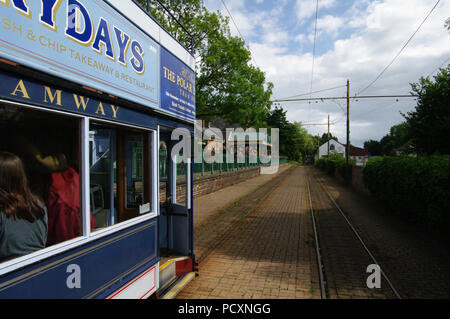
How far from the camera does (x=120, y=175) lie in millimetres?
3766

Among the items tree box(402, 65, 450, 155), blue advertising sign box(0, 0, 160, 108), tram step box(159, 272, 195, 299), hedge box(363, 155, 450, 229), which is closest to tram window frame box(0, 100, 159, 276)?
blue advertising sign box(0, 0, 160, 108)

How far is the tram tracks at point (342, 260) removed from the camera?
426cm

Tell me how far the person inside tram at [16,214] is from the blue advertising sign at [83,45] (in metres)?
0.75

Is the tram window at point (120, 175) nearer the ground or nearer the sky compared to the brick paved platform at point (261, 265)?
nearer the sky

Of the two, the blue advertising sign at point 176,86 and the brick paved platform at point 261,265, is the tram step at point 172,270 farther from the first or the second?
the blue advertising sign at point 176,86

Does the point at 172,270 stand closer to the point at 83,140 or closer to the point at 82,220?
the point at 82,220

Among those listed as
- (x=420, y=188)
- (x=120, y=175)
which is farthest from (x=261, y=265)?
(x=420, y=188)

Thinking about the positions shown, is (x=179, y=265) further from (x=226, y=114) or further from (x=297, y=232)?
(x=226, y=114)

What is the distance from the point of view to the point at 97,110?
2512 millimetres

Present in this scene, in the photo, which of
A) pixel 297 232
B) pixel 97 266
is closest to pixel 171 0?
pixel 297 232

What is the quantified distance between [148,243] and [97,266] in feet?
2.95

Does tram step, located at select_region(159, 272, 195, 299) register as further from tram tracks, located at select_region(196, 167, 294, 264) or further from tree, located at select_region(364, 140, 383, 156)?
tree, located at select_region(364, 140, 383, 156)

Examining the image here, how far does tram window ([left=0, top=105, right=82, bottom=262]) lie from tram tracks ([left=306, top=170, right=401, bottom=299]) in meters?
3.59

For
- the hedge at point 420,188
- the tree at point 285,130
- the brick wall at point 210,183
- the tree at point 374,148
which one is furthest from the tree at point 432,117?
the tree at point 374,148
